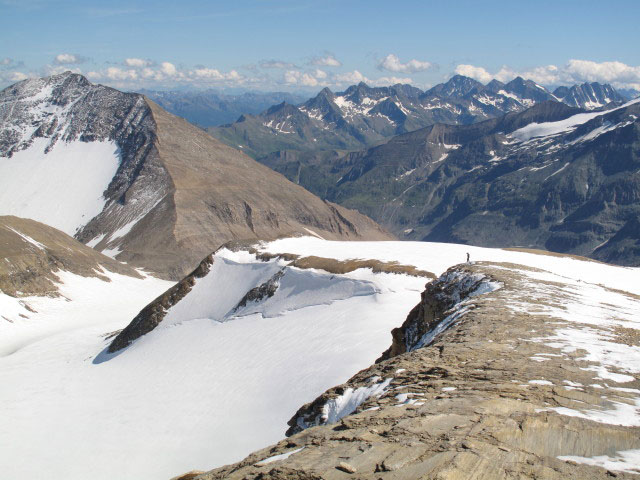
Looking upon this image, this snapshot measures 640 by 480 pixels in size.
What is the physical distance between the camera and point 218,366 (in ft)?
139

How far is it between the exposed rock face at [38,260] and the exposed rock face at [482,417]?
3987 inches

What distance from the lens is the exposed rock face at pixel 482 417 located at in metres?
7.67

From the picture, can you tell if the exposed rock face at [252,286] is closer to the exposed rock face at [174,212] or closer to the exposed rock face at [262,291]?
the exposed rock face at [262,291]

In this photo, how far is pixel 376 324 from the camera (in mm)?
38844

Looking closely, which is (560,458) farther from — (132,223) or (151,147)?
(151,147)

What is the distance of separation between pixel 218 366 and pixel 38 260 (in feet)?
270

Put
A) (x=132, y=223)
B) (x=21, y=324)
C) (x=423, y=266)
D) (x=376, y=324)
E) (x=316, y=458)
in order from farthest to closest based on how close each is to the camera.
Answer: (x=132, y=223) < (x=21, y=324) < (x=423, y=266) < (x=376, y=324) < (x=316, y=458)

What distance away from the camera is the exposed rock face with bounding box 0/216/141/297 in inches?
3846

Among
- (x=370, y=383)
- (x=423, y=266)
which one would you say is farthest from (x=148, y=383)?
(x=370, y=383)

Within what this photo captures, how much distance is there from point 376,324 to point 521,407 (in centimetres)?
2941

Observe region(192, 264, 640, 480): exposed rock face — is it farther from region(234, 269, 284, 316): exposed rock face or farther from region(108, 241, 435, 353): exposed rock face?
region(234, 269, 284, 316): exposed rock face

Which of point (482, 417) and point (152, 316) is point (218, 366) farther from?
point (482, 417)

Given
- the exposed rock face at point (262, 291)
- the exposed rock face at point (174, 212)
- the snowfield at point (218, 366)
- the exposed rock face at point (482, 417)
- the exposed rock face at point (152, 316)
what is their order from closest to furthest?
the exposed rock face at point (482, 417) < the snowfield at point (218, 366) < the exposed rock face at point (262, 291) < the exposed rock face at point (152, 316) < the exposed rock face at point (174, 212)

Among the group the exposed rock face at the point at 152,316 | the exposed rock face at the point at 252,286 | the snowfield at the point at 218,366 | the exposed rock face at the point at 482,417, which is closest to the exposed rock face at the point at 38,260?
the snowfield at the point at 218,366
